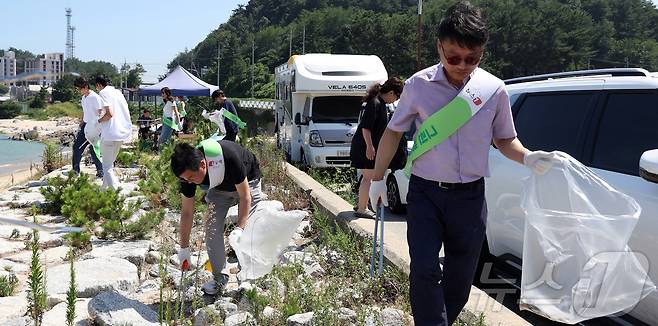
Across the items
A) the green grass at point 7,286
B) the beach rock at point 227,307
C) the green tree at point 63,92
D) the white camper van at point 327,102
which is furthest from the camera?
the green tree at point 63,92

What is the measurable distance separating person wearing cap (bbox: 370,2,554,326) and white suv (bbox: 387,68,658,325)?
775mm

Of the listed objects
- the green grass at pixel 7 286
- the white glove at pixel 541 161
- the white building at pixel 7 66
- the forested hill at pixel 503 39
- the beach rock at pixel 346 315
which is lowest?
the green grass at pixel 7 286

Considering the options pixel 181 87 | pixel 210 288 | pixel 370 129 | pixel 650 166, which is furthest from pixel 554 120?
pixel 181 87

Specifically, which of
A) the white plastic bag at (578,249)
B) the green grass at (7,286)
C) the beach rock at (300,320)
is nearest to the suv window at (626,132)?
the white plastic bag at (578,249)

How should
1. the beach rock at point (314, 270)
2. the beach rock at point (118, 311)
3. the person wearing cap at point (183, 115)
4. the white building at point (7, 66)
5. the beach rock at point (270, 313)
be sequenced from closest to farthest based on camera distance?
the beach rock at point (118, 311) → the beach rock at point (270, 313) → the beach rock at point (314, 270) → the person wearing cap at point (183, 115) → the white building at point (7, 66)

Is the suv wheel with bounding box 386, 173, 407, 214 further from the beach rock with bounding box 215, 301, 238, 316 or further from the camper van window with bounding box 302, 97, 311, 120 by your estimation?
the camper van window with bounding box 302, 97, 311, 120

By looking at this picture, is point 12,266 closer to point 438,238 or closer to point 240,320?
point 240,320

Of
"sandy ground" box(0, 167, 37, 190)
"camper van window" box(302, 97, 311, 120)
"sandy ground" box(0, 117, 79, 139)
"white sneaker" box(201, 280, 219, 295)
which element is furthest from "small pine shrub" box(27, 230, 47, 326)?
"sandy ground" box(0, 117, 79, 139)

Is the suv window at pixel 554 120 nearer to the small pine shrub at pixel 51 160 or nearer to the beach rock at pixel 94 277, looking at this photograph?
the beach rock at pixel 94 277

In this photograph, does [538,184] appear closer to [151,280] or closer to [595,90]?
[595,90]

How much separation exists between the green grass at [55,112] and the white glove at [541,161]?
89138mm

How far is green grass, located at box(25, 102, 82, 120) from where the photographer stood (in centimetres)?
8691

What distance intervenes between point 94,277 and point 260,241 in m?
1.39

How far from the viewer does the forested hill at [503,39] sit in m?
87.9
